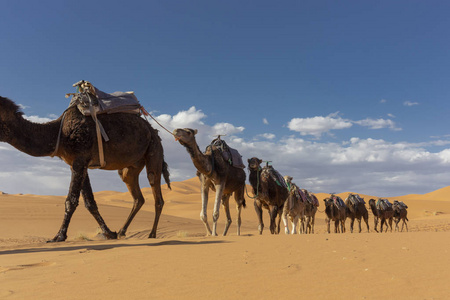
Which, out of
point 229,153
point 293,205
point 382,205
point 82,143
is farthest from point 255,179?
point 382,205

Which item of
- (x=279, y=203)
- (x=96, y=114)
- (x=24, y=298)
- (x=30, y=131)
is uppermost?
(x=96, y=114)

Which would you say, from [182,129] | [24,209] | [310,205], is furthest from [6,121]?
[310,205]

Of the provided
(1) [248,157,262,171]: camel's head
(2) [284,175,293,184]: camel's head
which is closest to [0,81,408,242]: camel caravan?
(1) [248,157,262,171]: camel's head

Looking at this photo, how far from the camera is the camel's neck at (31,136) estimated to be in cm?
690

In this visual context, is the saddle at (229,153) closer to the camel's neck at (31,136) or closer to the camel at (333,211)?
the camel's neck at (31,136)

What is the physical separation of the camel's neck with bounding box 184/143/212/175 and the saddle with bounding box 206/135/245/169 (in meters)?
0.95

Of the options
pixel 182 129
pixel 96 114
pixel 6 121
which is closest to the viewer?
pixel 6 121

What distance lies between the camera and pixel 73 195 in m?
7.15

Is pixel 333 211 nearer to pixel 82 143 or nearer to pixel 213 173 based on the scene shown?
pixel 213 173

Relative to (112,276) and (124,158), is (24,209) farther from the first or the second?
(112,276)

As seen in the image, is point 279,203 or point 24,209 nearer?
point 279,203

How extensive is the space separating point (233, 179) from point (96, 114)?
16.1 feet

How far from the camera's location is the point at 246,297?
307 cm

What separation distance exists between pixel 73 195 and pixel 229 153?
5345 millimetres
